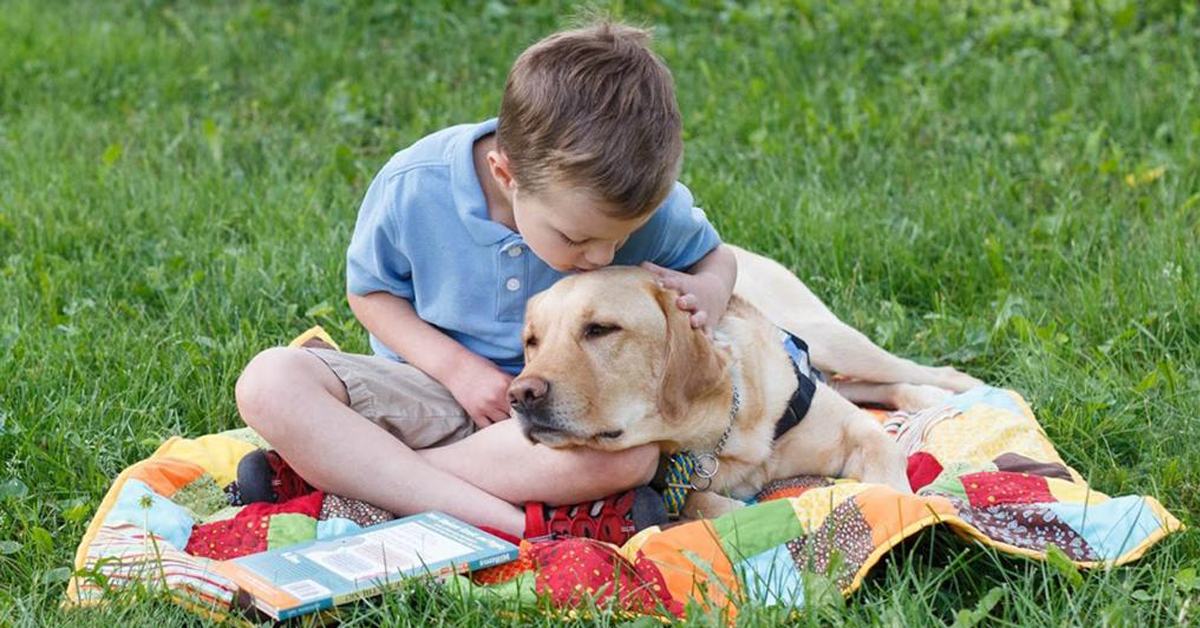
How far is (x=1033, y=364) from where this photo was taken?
417cm

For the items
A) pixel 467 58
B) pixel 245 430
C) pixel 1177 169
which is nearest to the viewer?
pixel 245 430

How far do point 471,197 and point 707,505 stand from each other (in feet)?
3.23

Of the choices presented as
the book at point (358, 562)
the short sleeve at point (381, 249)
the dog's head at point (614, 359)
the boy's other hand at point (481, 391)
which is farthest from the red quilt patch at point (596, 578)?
the short sleeve at point (381, 249)

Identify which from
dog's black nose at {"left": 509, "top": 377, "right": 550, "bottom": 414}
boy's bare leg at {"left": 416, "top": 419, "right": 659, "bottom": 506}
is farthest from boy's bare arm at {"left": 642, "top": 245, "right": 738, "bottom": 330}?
dog's black nose at {"left": 509, "top": 377, "right": 550, "bottom": 414}

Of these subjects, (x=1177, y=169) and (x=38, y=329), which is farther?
(x=1177, y=169)

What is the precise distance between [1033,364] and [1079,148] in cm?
203

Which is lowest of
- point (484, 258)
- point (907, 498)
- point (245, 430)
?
point (245, 430)

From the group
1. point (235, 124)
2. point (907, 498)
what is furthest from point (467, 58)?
point (907, 498)

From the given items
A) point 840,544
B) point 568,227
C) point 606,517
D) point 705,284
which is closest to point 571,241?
point 568,227

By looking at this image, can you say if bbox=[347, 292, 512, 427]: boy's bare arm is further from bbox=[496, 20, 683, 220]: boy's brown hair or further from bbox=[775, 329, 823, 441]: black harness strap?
bbox=[775, 329, 823, 441]: black harness strap

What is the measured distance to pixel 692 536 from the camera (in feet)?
9.87

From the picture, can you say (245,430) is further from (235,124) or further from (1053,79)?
(1053,79)

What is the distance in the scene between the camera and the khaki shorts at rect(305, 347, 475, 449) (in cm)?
357

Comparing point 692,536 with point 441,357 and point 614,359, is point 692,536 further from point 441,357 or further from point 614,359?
point 441,357
